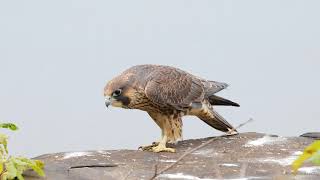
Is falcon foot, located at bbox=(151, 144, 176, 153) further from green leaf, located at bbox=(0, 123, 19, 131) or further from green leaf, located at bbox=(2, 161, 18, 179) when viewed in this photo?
green leaf, located at bbox=(2, 161, 18, 179)

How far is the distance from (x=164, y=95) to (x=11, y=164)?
2.10 meters

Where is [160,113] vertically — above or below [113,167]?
above

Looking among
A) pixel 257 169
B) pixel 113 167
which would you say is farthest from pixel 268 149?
pixel 113 167

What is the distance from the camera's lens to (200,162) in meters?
4.67

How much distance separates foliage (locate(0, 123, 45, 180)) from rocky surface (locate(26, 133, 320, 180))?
20 centimetres

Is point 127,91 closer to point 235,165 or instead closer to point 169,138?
point 169,138

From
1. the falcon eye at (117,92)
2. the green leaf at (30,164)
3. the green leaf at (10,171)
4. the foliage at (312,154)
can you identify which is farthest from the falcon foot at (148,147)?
the foliage at (312,154)

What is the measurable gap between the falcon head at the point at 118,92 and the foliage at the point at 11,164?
5.01ft

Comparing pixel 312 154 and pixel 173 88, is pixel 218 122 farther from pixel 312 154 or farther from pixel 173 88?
pixel 312 154

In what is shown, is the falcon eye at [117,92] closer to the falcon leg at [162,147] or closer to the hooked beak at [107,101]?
the hooked beak at [107,101]

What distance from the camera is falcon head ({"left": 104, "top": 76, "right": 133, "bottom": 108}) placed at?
519cm

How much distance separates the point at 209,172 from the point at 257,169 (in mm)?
359

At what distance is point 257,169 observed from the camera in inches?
170

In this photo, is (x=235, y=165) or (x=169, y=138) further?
(x=169, y=138)
